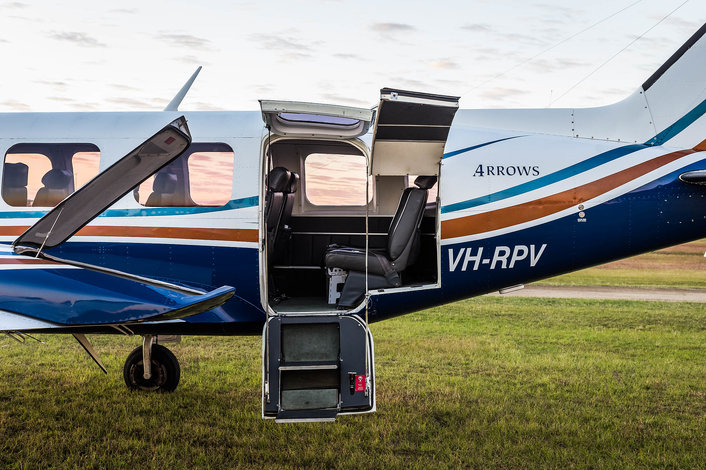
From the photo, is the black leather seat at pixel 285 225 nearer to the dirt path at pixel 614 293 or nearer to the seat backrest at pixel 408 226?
the seat backrest at pixel 408 226

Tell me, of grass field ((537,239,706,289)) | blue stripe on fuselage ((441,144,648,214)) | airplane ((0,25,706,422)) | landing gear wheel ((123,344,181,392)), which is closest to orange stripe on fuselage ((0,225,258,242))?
airplane ((0,25,706,422))

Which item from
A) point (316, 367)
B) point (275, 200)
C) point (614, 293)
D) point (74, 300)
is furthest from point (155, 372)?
point (614, 293)

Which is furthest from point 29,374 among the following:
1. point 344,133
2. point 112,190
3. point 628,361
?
point 628,361

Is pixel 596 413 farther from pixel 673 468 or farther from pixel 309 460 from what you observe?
pixel 309 460

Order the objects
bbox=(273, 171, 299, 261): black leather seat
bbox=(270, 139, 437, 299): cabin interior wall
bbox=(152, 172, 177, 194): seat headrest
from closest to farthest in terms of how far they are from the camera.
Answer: bbox=(152, 172, 177, 194): seat headrest < bbox=(273, 171, 299, 261): black leather seat < bbox=(270, 139, 437, 299): cabin interior wall

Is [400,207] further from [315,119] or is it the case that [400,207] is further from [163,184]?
[163,184]

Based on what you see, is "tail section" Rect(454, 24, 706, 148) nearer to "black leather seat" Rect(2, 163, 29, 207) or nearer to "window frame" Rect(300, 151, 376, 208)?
"window frame" Rect(300, 151, 376, 208)

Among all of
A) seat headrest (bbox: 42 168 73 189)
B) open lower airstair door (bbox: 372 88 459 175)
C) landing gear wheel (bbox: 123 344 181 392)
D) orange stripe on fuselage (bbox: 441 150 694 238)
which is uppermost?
open lower airstair door (bbox: 372 88 459 175)

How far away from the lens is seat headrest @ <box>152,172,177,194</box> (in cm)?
789

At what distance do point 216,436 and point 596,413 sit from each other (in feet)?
14.9

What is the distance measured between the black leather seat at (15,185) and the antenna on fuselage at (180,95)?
1.87 m

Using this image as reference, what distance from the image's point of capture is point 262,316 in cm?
786

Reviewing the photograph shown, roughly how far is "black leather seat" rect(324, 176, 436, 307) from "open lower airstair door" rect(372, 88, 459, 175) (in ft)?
1.20

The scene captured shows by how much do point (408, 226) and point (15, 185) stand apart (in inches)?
184
